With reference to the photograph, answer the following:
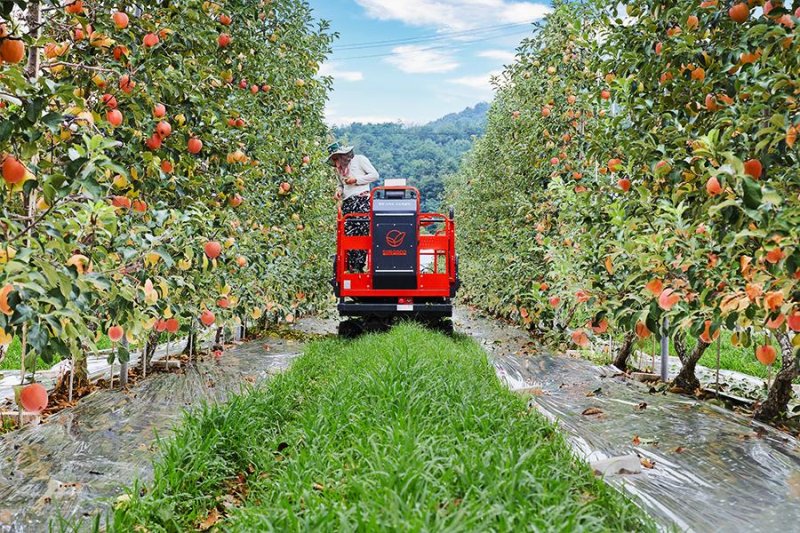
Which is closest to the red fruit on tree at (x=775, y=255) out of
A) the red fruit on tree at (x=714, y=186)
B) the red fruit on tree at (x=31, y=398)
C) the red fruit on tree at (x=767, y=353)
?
the red fruit on tree at (x=714, y=186)

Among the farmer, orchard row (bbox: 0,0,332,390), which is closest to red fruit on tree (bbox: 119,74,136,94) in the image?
orchard row (bbox: 0,0,332,390)

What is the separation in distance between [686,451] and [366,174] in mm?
8325

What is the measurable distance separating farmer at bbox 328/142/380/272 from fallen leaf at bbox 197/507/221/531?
22.9 feet

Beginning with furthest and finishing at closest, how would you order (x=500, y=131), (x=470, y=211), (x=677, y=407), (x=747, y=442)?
(x=470, y=211) → (x=500, y=131) → (x=677, y=407) → (x=747, y=442)

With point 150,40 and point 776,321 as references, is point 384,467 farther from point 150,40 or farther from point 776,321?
point 150,40

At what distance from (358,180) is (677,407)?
24.3ft

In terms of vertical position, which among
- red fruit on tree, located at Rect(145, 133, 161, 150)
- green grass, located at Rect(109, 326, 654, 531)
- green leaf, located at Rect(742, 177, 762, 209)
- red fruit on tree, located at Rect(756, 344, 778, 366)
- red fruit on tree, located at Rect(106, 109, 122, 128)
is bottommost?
green grass, located at Rect(109, 326, 654, 531)

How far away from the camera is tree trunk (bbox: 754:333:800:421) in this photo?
12.0 feet

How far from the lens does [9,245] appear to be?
77.8 inches

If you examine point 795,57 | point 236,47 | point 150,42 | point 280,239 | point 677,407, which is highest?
point 236,47

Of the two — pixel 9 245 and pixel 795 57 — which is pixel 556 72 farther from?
pixel 9 245

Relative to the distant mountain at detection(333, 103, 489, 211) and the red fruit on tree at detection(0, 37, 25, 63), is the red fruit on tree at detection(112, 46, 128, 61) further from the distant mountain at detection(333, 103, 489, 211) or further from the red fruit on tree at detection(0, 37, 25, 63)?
the distant mountain at detection(333, 103, 489, 211)

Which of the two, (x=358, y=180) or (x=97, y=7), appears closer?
(x=97, y=7)

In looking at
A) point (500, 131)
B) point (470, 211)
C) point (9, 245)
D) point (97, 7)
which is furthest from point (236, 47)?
point (470, 211)
